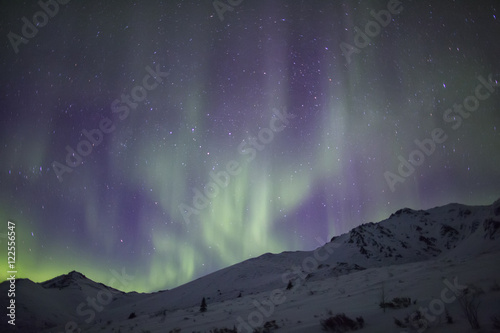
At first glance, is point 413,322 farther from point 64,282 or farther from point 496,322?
point 64,282

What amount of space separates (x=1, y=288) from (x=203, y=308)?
46.0 meters

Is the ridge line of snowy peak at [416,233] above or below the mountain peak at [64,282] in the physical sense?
below

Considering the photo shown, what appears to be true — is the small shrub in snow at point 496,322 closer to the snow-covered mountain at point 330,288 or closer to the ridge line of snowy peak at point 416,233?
the snow-covered mountain at point 330,288

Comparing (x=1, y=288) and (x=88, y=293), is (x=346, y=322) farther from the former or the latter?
(x=88, y=293)

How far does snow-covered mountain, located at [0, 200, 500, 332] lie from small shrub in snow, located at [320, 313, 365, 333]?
0.17 meters

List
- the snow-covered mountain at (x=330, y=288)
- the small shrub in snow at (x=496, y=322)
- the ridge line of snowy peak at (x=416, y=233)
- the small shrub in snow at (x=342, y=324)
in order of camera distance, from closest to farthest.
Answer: the small shrub in snow at (x=496, y=322) < the small shrub in snow at (x=342, y=324) < the snow-covered mountain at (x=330, y=288) < the ridge line of snowy peak at (x=416, y=233)

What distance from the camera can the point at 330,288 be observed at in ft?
47.0

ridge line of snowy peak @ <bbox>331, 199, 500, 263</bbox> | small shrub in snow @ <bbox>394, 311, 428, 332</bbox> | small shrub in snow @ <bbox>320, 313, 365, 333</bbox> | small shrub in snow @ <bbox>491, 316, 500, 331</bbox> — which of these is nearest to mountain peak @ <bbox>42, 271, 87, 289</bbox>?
ridge line of snowy peak @ <bbox>331, 199, 500, 263</bbox>

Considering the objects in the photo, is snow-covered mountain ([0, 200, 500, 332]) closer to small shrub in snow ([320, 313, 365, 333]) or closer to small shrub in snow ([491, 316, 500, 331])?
small shrub in snow ([491, 316, 500, 331])

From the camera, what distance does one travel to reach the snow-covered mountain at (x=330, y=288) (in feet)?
22.6

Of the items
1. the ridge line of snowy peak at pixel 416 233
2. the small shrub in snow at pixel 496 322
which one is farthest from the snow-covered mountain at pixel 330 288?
the ridge line of snowy peak at pixel 416 233

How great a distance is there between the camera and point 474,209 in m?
79.8

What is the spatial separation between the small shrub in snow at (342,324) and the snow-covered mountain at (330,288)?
0.17 m

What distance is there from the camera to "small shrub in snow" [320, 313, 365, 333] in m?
5.19
